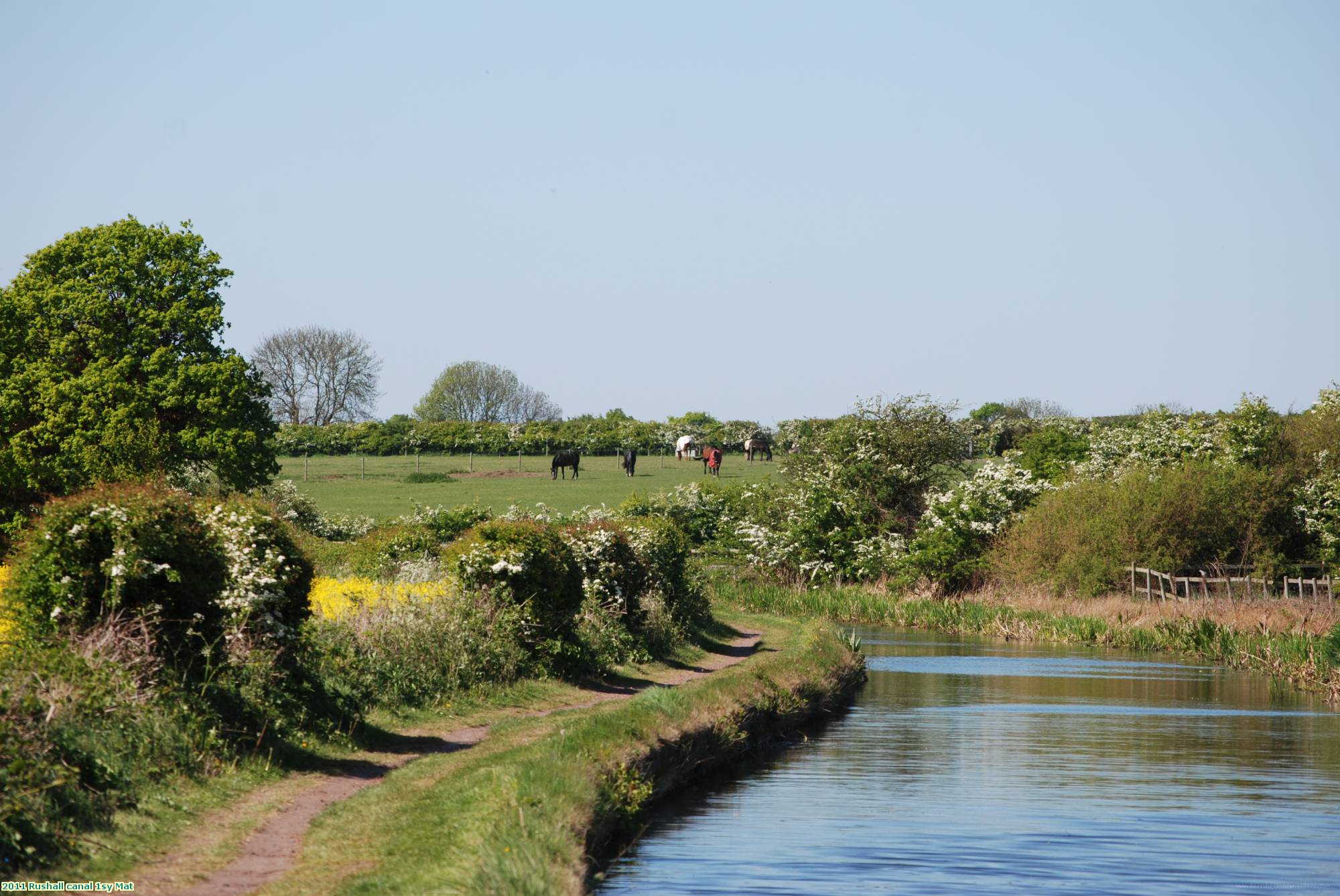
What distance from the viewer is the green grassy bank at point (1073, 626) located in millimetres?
32844

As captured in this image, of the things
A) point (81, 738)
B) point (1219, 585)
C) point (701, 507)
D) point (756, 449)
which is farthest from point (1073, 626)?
point (756, 449)

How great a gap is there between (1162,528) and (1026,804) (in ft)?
108

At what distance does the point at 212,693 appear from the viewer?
575 inches

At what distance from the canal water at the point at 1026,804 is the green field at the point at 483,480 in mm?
43037

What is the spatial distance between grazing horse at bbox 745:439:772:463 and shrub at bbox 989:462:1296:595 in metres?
47.5

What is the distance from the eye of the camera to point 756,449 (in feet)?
327

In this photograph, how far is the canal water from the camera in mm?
13523

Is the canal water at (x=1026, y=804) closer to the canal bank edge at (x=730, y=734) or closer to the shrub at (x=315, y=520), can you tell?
the canal bank edge at (x=730, y=734)

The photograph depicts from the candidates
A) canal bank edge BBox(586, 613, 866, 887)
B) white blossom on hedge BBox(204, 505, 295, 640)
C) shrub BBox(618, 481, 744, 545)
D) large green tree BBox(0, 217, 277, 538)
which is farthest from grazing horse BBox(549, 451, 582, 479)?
white blossom on hedge BBox(204, 505, 295, 640)

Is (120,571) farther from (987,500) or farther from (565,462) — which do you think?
(565,462)

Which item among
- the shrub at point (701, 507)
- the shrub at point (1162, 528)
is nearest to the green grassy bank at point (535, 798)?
the shrub at point (1162, 528)

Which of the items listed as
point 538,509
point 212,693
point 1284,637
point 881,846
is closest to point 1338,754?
point 881,846

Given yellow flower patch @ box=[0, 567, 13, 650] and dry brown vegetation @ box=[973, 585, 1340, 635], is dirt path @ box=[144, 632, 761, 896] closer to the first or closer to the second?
yellow flower patch @ box=[0, 567, 13, 650]

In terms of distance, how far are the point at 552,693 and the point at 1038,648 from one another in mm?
23799
